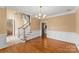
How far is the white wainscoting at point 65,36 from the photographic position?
212cm

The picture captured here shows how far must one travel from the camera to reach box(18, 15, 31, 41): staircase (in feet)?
7.20

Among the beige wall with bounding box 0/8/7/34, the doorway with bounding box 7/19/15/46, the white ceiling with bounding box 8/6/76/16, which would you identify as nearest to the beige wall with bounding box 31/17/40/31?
the white ceiling with bounding box 8/6/76/16

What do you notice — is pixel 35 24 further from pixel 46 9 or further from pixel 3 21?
pixel 3 21

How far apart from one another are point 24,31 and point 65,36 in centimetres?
76

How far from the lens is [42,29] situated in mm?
2205

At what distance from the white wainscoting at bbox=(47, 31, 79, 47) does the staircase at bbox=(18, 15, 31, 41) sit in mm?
381

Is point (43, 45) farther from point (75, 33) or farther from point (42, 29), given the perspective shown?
point (75, 33)

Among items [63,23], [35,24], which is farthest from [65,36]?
[35,24]

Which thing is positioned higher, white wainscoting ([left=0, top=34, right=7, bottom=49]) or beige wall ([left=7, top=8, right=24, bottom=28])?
beige wall ([left=7, top=8, right=24, bottom=28])

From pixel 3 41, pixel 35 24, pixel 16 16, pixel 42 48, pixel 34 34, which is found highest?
pixel 16 16

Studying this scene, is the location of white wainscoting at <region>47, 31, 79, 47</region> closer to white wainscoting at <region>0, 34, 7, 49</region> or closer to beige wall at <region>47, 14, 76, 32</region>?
beige wall at <region>47, 14, 76, 32</region>

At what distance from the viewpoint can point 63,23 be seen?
2.18m

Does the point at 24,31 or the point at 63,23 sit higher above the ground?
the point at 63,23
